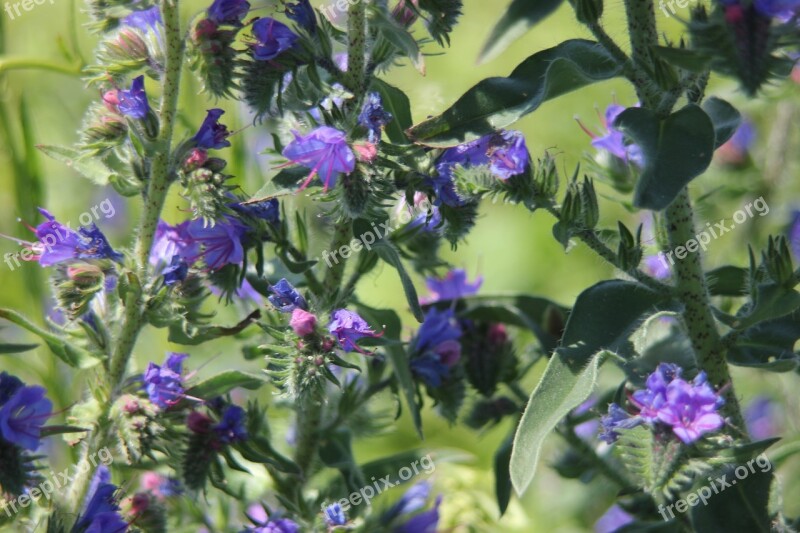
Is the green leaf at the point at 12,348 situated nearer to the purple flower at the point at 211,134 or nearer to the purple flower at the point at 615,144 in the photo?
the purple flower at the point at 211,134

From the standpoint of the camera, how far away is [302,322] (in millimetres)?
1752

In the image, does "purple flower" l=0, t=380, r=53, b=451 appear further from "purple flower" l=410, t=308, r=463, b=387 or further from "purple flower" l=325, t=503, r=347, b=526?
"purple flower" l=410, t=308, r=463, b=387

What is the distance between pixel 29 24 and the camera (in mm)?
5039

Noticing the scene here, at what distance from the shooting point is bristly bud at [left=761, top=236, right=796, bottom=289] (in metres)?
1.72

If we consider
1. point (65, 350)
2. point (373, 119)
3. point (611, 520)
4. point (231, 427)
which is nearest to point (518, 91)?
point (373, 119)

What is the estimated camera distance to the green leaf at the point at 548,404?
5.03 feet

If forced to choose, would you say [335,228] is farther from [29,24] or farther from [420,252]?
[29,24]

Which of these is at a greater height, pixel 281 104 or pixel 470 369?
pixel 281 104

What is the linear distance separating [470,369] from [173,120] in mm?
875

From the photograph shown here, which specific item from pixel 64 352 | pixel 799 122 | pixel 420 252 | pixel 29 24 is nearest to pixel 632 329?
pixel 420 252

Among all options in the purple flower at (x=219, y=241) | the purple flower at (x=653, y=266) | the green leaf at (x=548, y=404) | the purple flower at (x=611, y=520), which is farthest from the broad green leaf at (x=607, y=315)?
the purple flower at (x=611, y=520)

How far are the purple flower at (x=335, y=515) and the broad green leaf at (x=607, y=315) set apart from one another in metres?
0.52

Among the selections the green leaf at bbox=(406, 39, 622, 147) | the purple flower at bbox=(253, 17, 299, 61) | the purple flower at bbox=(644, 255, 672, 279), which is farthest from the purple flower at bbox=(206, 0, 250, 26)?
the purple flower at bbox=(644, 255, 672, 279)

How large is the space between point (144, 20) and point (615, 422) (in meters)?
1.16
